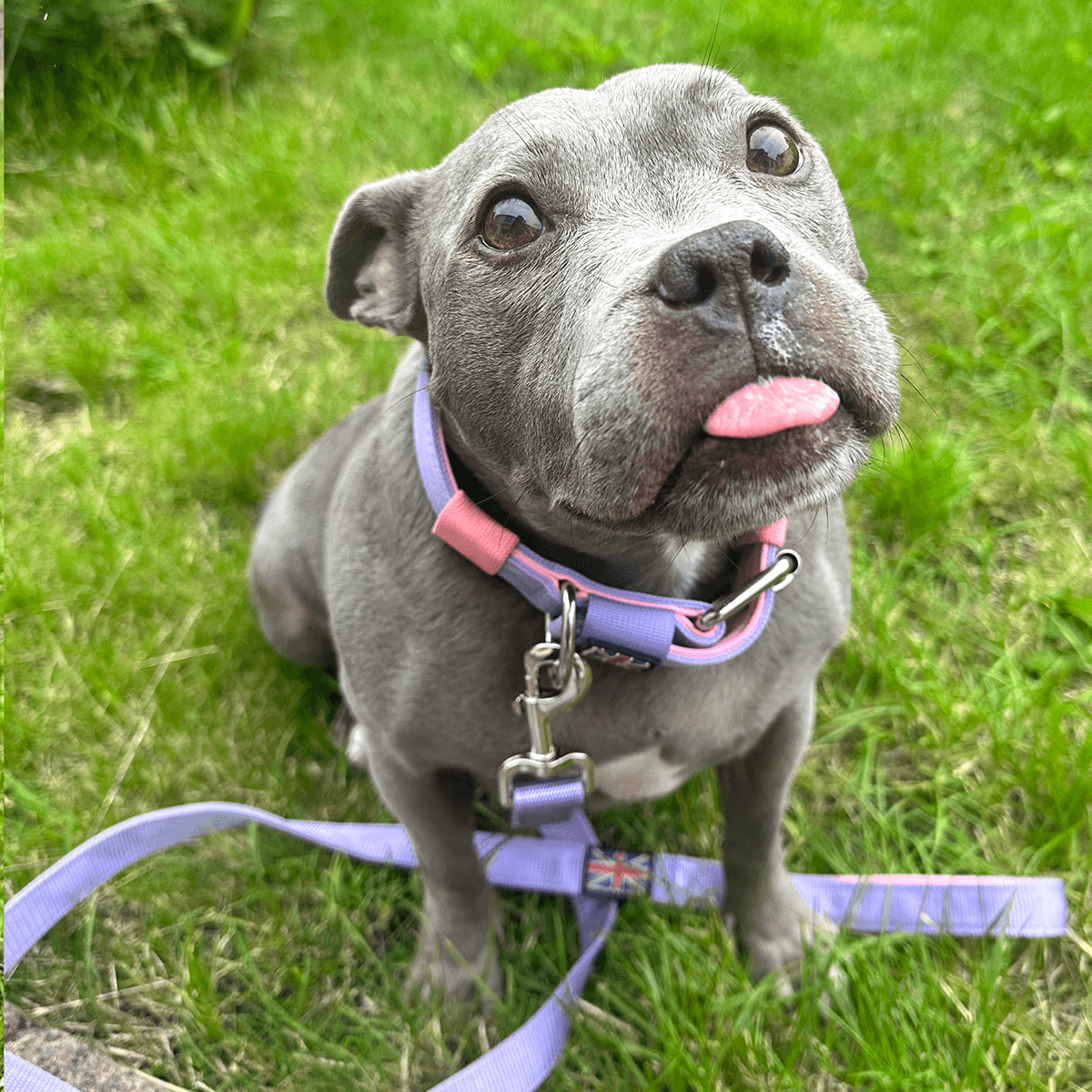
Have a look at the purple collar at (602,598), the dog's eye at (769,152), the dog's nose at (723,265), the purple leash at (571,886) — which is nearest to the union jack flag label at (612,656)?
the purple collar at (602,598)

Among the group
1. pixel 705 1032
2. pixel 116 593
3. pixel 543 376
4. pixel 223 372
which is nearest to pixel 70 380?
pixel 223 372

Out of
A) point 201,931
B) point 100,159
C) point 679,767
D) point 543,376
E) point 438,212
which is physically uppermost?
point 438,212

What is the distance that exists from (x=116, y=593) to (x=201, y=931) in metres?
1.23

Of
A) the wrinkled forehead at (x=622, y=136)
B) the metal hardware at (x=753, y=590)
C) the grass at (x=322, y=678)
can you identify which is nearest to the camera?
the wrinkled forehead at (x=622, y=136)

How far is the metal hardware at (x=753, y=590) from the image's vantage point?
166cm

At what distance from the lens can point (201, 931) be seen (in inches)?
98.1

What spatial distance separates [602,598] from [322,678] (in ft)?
5.05

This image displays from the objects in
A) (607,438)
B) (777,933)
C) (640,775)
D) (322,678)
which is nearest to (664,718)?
(640,775)

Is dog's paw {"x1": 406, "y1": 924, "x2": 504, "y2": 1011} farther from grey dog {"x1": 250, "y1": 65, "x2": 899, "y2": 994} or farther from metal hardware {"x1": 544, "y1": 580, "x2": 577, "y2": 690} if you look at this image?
metal hardware {"x1": 544, "y1": 580, "x2": 577, "y2": 690}

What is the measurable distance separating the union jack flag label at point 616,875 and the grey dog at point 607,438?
21cm

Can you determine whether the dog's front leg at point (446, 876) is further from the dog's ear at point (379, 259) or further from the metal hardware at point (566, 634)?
the dog's ear at point (379, 259)

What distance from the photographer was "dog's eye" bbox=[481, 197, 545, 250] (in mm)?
1586

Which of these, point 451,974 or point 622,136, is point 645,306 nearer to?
point 622,136

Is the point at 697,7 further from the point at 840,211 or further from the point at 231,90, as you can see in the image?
the point at 840,211
